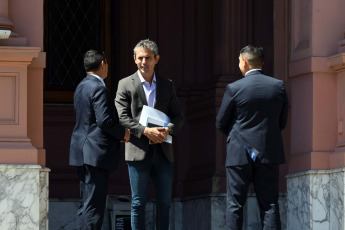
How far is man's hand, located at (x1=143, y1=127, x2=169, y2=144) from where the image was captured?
10.9m

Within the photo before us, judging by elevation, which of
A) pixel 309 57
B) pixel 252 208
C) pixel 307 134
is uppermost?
pixel 309 57

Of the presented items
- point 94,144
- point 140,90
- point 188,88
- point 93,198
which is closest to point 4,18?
point 140,90

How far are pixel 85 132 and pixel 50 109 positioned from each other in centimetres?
382

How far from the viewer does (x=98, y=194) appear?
35.1 ft

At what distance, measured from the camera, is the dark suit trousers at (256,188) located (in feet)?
34.6

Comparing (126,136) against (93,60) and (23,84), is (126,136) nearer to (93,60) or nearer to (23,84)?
(93,60)

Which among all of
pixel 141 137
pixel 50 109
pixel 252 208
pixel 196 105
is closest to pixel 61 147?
pixel 50 109

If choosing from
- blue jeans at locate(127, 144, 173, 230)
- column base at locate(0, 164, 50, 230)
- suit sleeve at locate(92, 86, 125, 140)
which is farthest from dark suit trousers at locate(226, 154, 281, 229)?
column base at locate(0, 164, 50, 230)

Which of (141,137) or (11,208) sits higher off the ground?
(141,137)

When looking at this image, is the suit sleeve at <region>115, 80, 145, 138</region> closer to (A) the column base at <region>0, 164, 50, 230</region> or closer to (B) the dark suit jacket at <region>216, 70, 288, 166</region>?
(B) the dark suit jacket at <region>216, 70, 288, 166</region>

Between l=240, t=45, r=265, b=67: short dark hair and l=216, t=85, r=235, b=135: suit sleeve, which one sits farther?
l=240, t=45, r=265, b=67: short dark hair

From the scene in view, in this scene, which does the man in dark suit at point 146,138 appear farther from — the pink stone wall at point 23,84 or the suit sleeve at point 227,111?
the pink stone wall at point 23,84

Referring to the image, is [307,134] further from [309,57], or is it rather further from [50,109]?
[50,109]

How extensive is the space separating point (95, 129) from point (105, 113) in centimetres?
21
